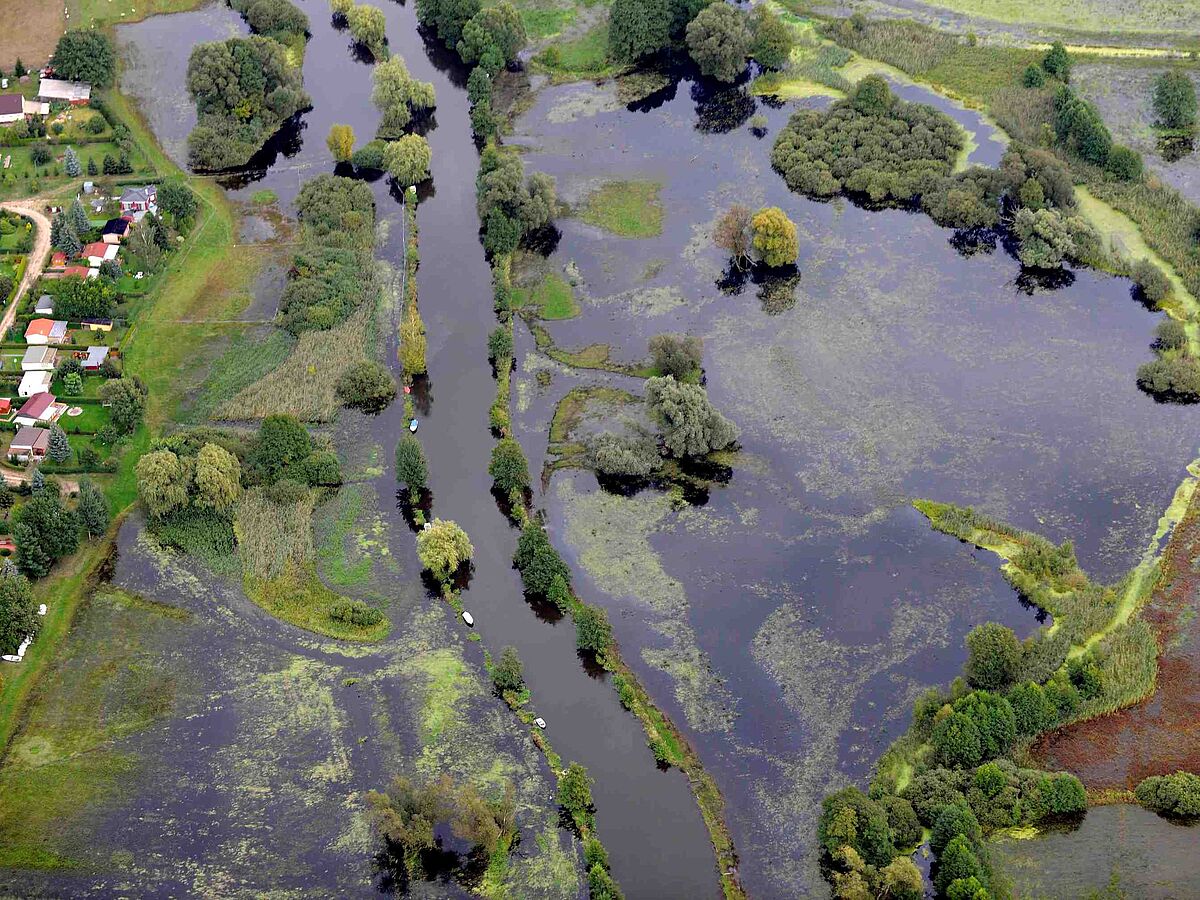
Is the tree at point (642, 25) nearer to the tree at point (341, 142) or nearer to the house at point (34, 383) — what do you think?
the tree at point (341, 142)

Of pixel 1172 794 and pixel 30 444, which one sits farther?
pixel 30 444

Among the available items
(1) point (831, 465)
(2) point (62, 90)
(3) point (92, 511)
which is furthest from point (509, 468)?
(2) point (62, 90)

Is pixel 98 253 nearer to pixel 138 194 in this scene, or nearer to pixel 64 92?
pixel 138 194

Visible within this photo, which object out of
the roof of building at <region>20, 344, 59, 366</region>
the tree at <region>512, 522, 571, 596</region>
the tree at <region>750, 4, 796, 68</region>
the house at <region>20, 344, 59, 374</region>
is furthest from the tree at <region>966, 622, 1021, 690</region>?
the tree at <region>750, 4, 796, 68</region>

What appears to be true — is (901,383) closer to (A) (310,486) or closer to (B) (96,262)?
(A) (310,486)

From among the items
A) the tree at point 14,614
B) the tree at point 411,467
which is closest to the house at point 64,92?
the tree at point 411,467

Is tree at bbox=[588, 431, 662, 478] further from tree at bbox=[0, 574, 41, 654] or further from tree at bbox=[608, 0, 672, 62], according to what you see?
tree at bbox=[608, 0, 672, 62]

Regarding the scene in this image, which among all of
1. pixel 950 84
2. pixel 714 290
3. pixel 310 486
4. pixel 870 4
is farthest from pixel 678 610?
pixel 870 4
